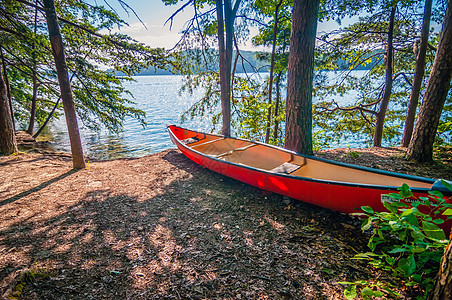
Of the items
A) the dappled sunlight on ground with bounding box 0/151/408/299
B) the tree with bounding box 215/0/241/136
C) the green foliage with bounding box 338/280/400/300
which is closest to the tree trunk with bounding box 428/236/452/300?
the green foliage with bounding box 338/280/400/300

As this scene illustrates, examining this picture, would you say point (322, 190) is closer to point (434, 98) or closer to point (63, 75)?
point (434, 98)

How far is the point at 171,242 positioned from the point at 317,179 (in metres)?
2.36

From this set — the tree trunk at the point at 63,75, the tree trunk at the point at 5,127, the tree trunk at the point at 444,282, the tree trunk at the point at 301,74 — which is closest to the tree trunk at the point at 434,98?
the tree trunk at the point at 301,74

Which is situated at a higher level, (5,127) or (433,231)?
(5,127)

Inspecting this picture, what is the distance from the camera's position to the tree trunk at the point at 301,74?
4512mm

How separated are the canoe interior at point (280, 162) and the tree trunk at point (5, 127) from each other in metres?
5.30

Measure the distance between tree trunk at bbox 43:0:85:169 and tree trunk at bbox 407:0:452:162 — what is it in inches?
336

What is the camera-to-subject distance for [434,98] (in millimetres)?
4668

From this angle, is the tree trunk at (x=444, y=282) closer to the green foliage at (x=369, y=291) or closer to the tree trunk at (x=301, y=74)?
the green foliage at (x=369, y=291)

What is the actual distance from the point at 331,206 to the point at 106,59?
796 cm

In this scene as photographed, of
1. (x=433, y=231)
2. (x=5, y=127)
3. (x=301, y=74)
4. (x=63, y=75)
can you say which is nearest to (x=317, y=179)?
(x=433, y=231)

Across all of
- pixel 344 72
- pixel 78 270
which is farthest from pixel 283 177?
pixel 344 72

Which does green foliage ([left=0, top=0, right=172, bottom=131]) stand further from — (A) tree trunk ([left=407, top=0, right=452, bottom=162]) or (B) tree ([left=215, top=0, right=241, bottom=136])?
(A) tree trunk ([left=407, top=0, right=452, bottom=162])

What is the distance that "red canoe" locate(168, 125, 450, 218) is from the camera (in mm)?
2732
